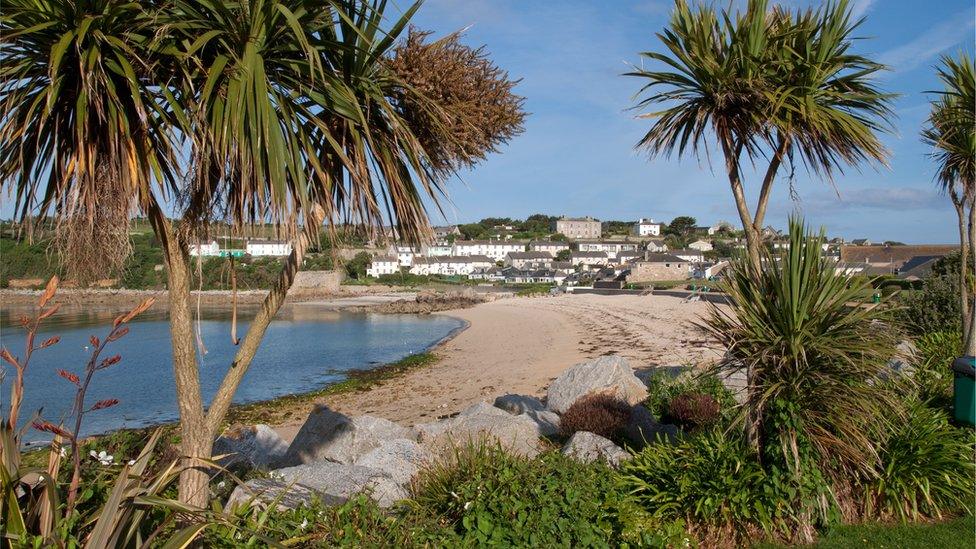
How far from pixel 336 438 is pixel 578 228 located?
177170 millimetres

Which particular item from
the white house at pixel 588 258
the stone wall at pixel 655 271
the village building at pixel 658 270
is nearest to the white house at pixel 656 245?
the white house at pixel 588 258

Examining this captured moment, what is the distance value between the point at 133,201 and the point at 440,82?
6.39 ft

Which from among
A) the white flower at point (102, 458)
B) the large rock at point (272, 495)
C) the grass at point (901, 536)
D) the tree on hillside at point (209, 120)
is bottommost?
the grass at point (901, 536)

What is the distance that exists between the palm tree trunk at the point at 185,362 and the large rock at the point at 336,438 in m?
3.28

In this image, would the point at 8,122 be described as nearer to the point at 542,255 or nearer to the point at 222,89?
the point at 222,89

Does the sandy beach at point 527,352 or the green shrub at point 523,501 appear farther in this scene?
the sandy beach at point 527,352

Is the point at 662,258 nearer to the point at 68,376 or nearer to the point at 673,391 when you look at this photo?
the point at 673,391

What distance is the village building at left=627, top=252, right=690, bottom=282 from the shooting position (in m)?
80.4

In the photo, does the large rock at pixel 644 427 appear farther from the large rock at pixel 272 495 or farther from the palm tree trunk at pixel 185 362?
the palm tree trunk at pixel 185 362

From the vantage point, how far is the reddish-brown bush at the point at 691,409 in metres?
8.36

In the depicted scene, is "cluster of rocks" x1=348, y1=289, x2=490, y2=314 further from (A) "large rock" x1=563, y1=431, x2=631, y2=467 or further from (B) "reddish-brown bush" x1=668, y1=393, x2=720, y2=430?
(A) "large rock" x1=563, y1=431, x2=631, y2=467

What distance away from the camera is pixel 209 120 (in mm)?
3436

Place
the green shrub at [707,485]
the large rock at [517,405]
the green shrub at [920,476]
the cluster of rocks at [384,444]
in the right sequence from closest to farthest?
the cluster of rocks at [384,444]
the green shrub at [707,485]
the green shrub at [920,476]
the large rock at [517,405]

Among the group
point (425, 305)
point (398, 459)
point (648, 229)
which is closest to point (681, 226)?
point (648, 229)
